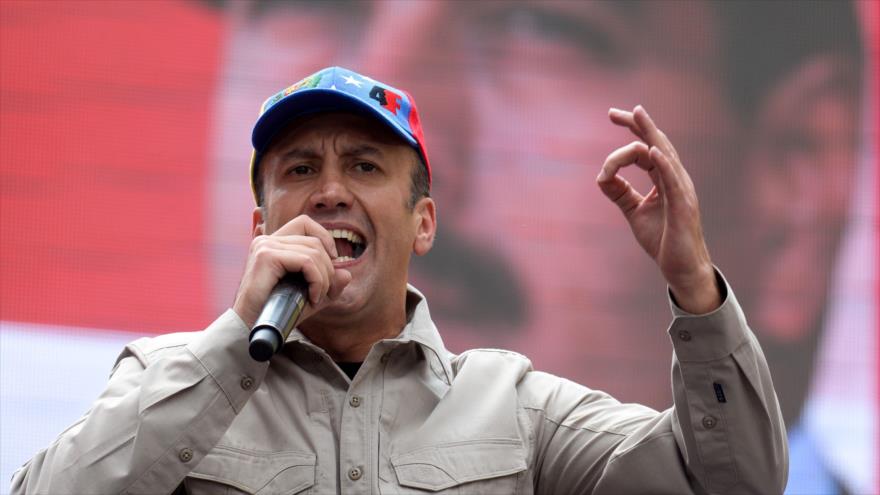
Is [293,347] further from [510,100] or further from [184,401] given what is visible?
[510,100]

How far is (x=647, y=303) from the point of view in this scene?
3400 mm

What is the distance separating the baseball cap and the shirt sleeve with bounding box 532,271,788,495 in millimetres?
658

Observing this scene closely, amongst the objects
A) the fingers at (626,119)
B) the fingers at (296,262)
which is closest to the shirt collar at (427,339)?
the fingers at (296,262)

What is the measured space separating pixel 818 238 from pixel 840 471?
62cm

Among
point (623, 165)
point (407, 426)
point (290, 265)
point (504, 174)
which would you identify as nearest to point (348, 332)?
point (407, 426)

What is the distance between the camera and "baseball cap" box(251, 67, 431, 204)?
2242 mm

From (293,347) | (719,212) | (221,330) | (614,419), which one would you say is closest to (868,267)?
(719,212)

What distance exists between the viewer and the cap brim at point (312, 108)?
2.24 m

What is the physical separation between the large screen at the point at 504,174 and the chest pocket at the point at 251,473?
1.21 m

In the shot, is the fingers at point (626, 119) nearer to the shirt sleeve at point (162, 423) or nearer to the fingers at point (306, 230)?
the fingers at point (306, 230)

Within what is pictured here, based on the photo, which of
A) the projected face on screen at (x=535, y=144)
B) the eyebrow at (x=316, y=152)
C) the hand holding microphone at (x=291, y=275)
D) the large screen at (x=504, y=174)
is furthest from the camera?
the projected face on screen at (x=535, y=144)

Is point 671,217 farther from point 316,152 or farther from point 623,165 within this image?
point 316,152

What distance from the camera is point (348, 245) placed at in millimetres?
2252

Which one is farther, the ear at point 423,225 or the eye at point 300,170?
the ear at point 423,225
